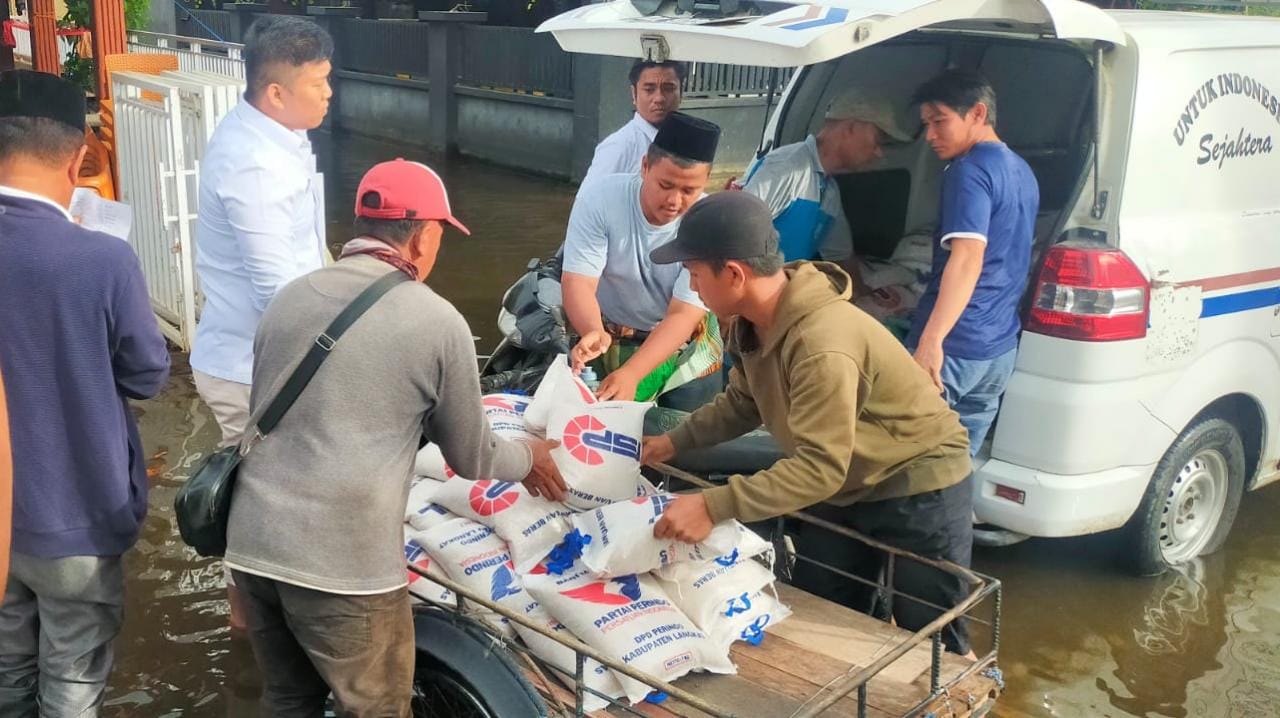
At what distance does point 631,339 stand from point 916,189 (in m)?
1.70

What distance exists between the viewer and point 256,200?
3.64 meters

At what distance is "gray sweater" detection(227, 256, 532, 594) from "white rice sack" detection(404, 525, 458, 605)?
0.38 metres

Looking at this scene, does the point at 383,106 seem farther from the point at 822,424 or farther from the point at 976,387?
the point at 822,424

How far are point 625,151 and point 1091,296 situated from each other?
2.14m

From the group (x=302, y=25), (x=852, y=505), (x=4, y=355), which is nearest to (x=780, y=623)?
(x=852, y=505)

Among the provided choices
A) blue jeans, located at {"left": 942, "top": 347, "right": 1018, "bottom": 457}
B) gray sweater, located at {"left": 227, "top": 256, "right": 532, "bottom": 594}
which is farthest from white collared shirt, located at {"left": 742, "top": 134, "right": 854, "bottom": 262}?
gray sweater, located at {"left": 227, "top": 256, "right": 532, "bottom": 594}

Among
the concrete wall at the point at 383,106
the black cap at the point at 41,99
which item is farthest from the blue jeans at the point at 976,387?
the concrete wall at the point at 383,106

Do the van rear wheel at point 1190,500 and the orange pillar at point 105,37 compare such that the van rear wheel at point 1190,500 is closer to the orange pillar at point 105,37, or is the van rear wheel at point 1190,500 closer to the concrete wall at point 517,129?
the orange pillar at point 105,37

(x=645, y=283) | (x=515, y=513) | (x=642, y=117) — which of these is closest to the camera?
(x=515, y=513)

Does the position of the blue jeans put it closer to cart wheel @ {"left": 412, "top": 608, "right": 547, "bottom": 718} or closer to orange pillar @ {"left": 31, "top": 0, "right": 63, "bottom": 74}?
cart wheel @ {"left": 412, "top": 608, "right": 547, "bottom": 718}

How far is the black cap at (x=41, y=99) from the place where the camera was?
2.88m

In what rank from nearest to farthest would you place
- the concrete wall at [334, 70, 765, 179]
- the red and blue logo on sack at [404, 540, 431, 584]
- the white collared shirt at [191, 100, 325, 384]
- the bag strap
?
1. the bag strap
2. the red and blue logo on sack at [404, 540, 431, 584]
3. the white collared shirt at [191, 100, 325, 384]
4. the concrete wall at [334, 70, 765, 179]

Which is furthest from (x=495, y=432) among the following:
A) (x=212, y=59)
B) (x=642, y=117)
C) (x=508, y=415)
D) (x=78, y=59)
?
(x=78, y=59)

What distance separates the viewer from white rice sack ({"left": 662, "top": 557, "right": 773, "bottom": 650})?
2936 mm
